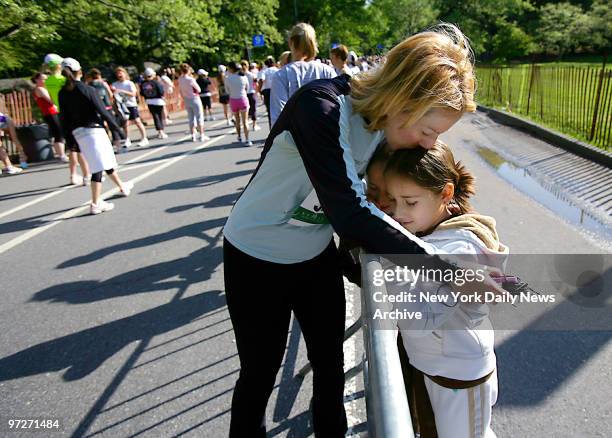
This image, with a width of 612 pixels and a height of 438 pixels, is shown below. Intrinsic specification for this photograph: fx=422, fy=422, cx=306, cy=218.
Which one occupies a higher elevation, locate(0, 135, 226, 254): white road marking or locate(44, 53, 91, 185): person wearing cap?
locate(44, 53, 91, 185): person wearing cap

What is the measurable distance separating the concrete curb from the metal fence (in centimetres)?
31

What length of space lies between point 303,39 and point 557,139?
6.86 m

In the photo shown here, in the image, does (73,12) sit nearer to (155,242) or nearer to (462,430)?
(155,242)

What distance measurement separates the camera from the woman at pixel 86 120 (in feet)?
17.8

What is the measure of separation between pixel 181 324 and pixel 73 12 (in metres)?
16.4


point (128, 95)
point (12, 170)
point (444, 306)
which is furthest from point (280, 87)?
point (128, 95)

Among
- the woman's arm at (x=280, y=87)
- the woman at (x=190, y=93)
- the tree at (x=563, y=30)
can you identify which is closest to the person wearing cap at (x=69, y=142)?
the woman at (x=190, y=93)

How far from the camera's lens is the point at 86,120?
5.62 meters

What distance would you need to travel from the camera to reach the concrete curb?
23.7ft

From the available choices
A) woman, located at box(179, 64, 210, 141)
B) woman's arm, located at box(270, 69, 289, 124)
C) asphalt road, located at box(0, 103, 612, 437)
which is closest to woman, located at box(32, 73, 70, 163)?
woman, located at box(179, 64, 210, 141)

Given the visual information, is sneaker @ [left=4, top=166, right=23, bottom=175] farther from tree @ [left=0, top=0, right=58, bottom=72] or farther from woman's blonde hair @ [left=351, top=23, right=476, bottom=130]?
woman's blonde hair @ [left=351, top=23, right=476, bottom=130]

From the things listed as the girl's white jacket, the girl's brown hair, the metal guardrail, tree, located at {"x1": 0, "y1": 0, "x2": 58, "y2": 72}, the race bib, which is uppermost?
tree, located at {"x1": 0, "y1": 0, "x2": 58, "y2": 72}

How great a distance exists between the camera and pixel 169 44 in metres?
18.9

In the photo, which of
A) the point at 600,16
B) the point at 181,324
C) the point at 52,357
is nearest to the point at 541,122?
the point at 181,324
